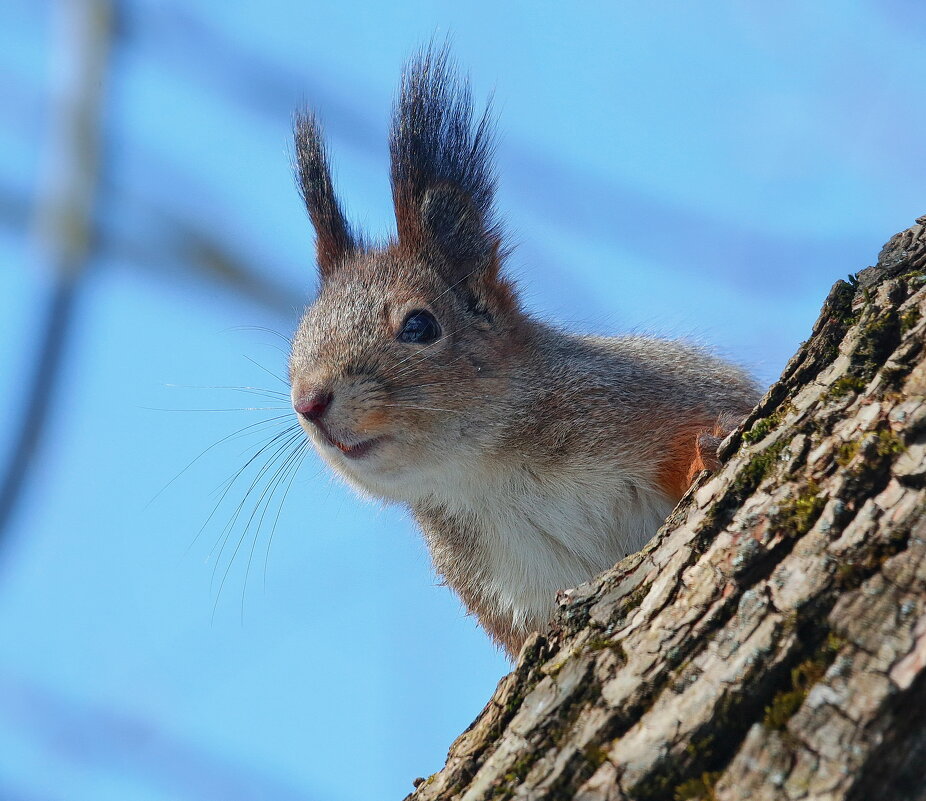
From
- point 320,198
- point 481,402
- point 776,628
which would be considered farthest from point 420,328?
point 776,628

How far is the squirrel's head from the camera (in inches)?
148

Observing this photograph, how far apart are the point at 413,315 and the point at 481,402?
479 mm

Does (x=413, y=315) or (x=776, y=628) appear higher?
(x=413, y=315)

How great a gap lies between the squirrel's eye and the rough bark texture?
1830mm

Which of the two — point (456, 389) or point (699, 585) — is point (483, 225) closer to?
point (456, 389)

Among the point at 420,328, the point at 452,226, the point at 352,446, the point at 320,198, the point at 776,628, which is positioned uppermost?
the point at 320,198

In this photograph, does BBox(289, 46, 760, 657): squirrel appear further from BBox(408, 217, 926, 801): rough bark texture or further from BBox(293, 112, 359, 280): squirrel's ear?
BBox(408, 217, 926, 801): rough bark texture

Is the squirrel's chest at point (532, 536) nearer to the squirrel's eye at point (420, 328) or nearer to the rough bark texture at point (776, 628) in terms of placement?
the squirrel's eye at point (420, 328)

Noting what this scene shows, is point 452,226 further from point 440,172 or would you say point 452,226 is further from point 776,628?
point 776,628

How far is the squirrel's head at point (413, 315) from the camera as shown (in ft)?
12.3

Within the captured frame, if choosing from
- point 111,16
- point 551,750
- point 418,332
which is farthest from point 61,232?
point 551,750

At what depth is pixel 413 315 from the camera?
4.11m

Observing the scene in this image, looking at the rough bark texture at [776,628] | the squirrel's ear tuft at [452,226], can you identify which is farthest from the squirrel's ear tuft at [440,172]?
the rough bark texture at [776,628]

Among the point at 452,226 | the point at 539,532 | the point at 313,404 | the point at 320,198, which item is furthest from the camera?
the point at 320,198
